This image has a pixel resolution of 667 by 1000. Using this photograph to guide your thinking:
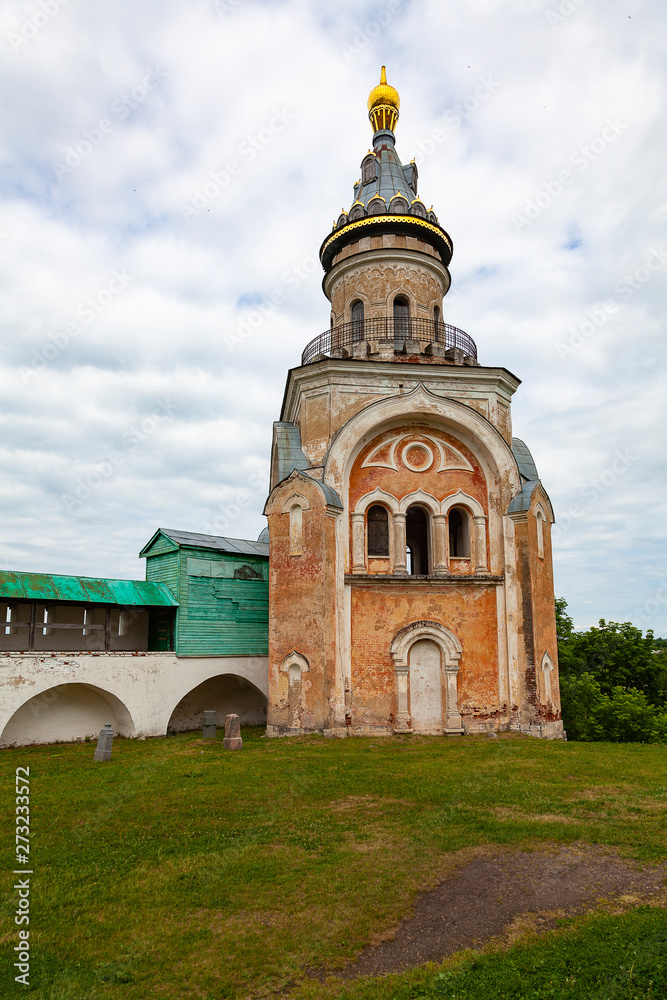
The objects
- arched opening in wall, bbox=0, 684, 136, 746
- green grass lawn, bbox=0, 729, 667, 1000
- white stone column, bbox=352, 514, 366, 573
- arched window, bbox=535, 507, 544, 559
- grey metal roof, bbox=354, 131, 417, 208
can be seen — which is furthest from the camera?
grey metal roof, bbox=354, 131, 417, 208

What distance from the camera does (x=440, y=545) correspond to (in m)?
18.5

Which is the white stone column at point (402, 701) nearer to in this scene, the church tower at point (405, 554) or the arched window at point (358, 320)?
the church tower at point (405, 554)

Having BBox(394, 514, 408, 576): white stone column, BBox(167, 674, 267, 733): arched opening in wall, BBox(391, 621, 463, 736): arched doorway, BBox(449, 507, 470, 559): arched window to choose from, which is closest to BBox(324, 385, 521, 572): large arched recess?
BBox(449, 507, 470, 559): arched window

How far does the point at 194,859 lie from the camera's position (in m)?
7.71

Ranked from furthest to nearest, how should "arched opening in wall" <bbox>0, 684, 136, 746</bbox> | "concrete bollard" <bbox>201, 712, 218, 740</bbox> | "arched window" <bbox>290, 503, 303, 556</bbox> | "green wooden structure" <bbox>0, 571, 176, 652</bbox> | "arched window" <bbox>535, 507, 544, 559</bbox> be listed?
1. "arched window" <bbox>535, 507, 544, 559</bbox>
2. "arched window" <bbox>290, 503, 303, 556</bbox>
3. "concrete bollard" <bbox>201, 712, 218, 740</bbox>
4. "green wooden structure" <bbox>0, 571, 176, 652</bbox>
5. "arched opening in wall" <bbox>0, 684, 136, 746</bbox>

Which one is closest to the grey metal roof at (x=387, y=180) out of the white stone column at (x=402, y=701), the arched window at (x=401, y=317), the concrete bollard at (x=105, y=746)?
the arched window at (x=401, y=317)

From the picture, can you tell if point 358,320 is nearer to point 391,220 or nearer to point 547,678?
point 391,220

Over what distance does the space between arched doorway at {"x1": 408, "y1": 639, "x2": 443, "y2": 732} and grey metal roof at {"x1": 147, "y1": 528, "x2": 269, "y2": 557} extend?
6271mm

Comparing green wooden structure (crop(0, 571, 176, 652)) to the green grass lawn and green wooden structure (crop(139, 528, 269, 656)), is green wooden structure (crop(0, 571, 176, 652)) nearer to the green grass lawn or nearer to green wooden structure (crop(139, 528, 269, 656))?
green wooden structure (crop(139, 528, 269, 656))

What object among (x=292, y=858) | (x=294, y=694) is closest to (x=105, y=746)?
(x=294, y=694)

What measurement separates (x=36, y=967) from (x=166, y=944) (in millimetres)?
1063

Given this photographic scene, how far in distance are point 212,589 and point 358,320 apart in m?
10.3

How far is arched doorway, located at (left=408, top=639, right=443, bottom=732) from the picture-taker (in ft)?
57.4

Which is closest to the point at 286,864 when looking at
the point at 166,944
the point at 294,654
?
the point at 166,944
